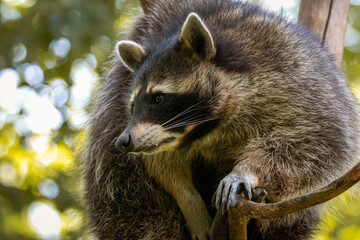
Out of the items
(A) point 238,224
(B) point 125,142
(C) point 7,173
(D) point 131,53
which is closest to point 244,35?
(D) point 131,53

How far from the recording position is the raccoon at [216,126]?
10.6 ft

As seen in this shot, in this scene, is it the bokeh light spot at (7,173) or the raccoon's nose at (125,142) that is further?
the bokeh light spot at (7,173)

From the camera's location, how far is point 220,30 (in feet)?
11.9

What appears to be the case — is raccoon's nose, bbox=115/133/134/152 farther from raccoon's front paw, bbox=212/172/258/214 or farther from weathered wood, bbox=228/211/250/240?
weathered wood, bbox=228/211/250/240

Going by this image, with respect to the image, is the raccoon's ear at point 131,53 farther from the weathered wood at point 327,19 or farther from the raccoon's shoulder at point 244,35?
the weathered wood at point 327,19

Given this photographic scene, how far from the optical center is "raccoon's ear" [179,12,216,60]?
3.26 meters

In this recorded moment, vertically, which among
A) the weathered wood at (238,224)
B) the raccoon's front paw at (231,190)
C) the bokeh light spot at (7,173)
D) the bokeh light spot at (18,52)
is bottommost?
the bokeh light spot at (7,173)

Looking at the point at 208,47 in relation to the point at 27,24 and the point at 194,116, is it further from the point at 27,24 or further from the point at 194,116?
the point at 27,24

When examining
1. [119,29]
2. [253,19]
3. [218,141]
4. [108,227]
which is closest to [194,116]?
[218,141]

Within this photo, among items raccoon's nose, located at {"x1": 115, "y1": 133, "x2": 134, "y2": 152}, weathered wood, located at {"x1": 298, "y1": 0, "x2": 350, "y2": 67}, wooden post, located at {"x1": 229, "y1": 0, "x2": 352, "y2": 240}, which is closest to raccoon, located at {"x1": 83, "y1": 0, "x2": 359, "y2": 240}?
raccoon's nose, located at {"x1": 115, "y1": 133, "x2": 134, "y2": 152}

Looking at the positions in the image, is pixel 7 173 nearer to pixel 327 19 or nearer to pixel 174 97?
pixel 174 97

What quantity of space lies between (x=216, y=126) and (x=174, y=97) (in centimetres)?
42

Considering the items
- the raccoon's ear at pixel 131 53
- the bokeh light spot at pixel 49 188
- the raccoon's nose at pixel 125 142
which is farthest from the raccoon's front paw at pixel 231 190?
the bokeh light spot at pixel 49 188

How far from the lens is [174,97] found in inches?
128
